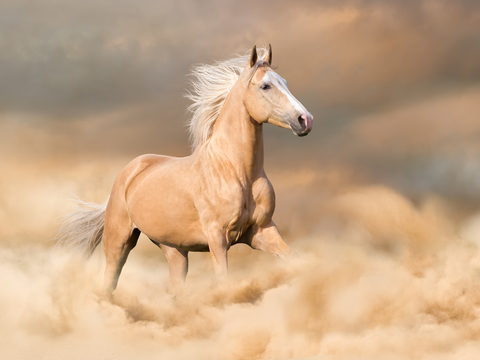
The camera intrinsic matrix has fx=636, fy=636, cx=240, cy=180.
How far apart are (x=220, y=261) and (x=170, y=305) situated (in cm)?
108

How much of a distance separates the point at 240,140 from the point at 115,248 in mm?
2701

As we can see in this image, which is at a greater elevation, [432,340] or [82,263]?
[82,263]

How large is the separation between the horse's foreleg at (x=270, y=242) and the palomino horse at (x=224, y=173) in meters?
0.01

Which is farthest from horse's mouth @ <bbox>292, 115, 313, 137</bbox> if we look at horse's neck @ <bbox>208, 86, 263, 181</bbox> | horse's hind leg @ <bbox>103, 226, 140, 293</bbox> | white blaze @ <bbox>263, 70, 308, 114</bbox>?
horse's hind leg @ <bbox>103, 226, 140, 293</bbox>

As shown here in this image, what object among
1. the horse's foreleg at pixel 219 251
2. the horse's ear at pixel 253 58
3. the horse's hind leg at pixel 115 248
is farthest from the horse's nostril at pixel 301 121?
the horse's hind leg at pixel 115 248

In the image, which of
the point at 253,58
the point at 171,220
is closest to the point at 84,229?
the point at 171,220

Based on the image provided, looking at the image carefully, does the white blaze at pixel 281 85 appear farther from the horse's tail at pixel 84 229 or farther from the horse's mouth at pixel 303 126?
the horse's tail at pixel 84 229

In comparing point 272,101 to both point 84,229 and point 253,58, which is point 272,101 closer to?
point 253,58

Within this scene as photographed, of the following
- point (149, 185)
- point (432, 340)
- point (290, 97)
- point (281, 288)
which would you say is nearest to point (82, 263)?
point (149, 185)

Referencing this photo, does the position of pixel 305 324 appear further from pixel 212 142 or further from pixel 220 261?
pixel 212 142

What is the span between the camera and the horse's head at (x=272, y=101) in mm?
6535

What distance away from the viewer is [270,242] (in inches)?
280

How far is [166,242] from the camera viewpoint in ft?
25.3

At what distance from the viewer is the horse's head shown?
654cm
